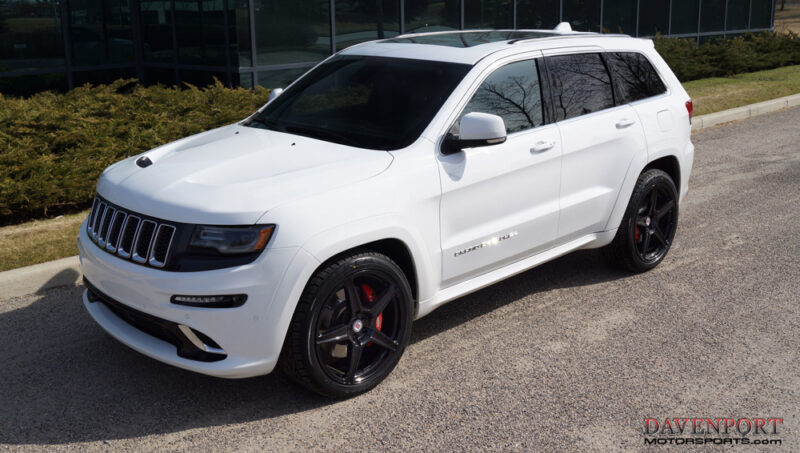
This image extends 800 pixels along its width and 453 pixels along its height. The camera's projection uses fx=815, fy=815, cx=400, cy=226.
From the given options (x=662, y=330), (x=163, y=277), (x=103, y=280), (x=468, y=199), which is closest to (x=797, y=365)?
(x=662, y=330)

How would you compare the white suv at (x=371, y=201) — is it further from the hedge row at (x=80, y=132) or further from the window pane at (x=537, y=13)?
the window pane at (x=537, y=13)

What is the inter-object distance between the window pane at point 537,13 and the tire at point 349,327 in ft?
43.3

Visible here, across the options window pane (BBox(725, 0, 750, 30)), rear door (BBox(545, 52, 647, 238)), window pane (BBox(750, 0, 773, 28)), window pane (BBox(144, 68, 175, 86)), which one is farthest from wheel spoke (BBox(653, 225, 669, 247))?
window pane (BBox(750, 0, 773, 28))

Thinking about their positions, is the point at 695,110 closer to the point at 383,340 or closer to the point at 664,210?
the point at 664,210

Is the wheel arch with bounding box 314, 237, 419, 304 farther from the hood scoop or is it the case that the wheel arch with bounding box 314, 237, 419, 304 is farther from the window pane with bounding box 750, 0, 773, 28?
the window pane with bounding box 750, 0, 773, 28

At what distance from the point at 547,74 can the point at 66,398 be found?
141 inches

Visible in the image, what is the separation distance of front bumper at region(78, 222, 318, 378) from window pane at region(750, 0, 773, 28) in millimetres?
22540

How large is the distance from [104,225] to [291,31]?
9.03 m

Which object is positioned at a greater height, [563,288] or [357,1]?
[357,1]

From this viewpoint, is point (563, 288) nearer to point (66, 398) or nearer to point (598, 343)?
point (598, 343)

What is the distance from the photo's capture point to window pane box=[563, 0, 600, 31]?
58.3 ft

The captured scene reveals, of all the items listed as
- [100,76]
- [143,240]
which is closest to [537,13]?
[100,76]

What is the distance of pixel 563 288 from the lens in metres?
6.09

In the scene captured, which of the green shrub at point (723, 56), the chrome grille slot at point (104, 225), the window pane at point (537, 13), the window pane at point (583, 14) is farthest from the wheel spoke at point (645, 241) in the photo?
the window pane at point (583, 14)
